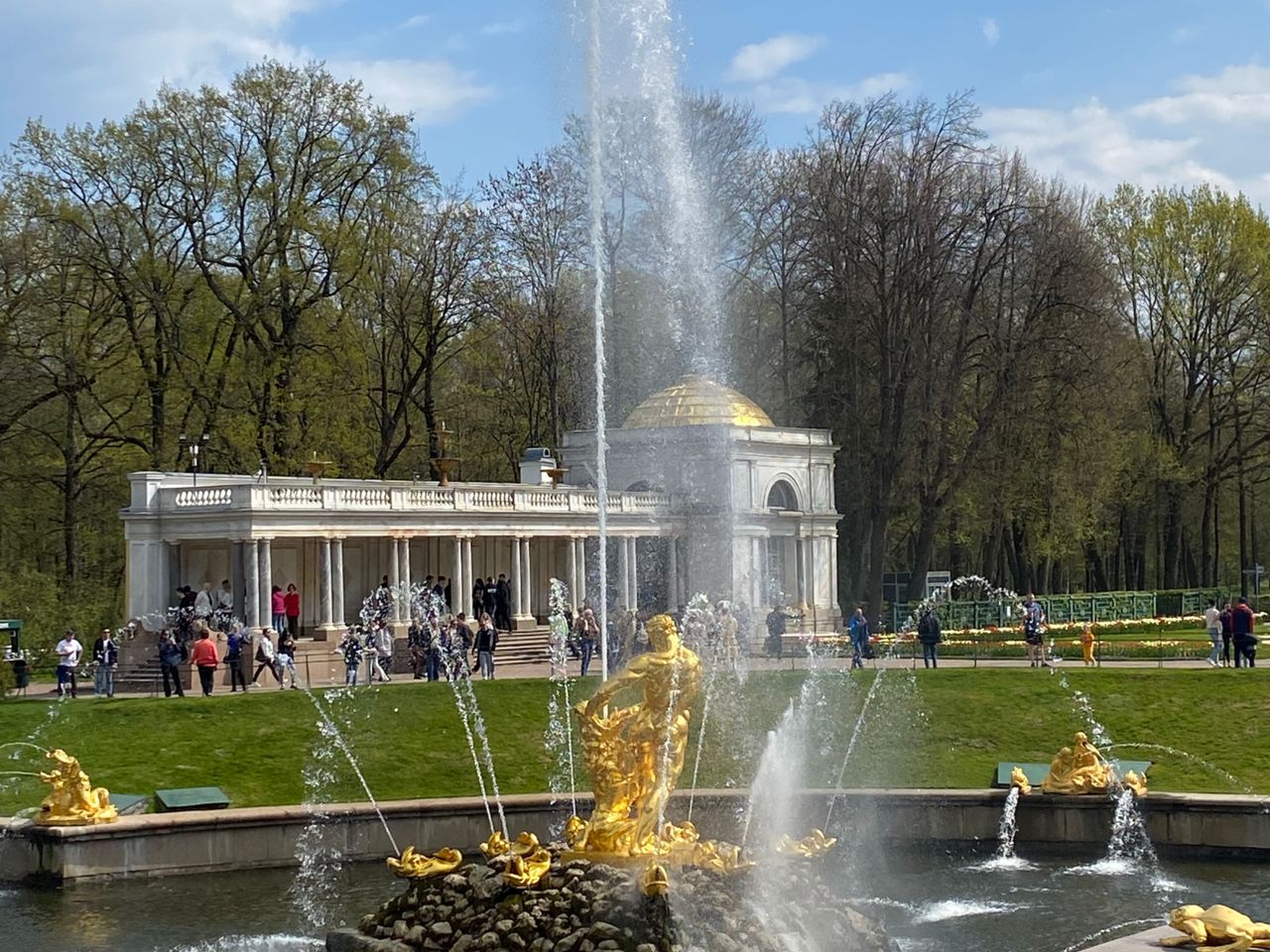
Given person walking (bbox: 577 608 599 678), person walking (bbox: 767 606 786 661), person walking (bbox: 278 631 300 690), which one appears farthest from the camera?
person walking (bbox: 767 606 786 661)

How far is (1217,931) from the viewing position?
13023 mm

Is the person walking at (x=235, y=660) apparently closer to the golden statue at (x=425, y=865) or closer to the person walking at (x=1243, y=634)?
the golden statue at (x=425, y=865)

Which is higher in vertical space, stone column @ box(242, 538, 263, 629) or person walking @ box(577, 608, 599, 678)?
stone column @ box(242, 538, 263, 629)

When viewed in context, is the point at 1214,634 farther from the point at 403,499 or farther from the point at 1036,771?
the point at 403,499

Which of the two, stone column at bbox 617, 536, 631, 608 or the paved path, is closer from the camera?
the paved path

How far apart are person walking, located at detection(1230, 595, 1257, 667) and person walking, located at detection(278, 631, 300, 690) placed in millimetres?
16213

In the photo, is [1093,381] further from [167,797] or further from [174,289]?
[167,797]

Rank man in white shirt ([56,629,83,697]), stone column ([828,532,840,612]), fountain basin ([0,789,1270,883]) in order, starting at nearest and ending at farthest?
fountain basin ([0,789,1270,883])
man in white shirt ([56,629,83,697])
stone column ([828,532,840,612])

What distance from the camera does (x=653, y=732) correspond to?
15758mm

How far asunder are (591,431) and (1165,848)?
37185 mm

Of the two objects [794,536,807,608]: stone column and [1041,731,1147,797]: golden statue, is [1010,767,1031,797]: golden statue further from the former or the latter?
[794,536,807,608]: stone column

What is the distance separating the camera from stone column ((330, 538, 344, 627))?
41188 millimetres

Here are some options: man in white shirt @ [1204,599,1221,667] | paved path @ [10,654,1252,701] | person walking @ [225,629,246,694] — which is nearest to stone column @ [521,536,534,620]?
paved path @ [10,654,1252,701]

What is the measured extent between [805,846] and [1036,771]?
791 cm
